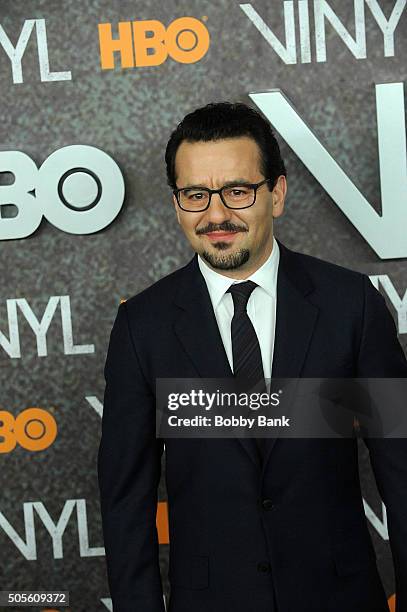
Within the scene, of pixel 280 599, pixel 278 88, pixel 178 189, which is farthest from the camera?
pixel 278 88

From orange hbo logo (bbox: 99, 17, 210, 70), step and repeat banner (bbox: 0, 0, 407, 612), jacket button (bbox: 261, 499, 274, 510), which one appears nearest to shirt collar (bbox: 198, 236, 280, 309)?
jacket button (bbox: 261, 499, 274, 510)

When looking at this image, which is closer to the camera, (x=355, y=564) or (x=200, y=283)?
(x=355, y=564)

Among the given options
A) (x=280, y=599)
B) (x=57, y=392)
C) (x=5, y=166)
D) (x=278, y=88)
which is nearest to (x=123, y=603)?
(x=280, y=599)

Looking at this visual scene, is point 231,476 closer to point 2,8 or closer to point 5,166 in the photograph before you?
point 5,166

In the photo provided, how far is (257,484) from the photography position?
167 centimetres

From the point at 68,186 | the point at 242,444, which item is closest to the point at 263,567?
the point at 242,444

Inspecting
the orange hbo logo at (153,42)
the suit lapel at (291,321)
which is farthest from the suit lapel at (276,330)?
the orange hbo logo at (153,42)

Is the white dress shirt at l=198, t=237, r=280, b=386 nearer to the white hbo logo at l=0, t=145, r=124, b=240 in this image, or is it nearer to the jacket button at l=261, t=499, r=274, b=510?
the jacket button at l=261, t=499, r=274, b=510

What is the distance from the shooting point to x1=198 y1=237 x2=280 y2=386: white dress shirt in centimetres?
182

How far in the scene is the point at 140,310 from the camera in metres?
1.85

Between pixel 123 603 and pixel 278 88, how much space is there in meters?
1.60

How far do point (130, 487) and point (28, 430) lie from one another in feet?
2.78

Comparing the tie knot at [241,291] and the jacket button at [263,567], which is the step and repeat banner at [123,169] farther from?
the jacket button at [263,567]

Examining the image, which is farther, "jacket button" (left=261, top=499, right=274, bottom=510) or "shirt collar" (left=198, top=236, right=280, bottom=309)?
"shirt collar" (left=198, top=236, right=280, bottom=309)
